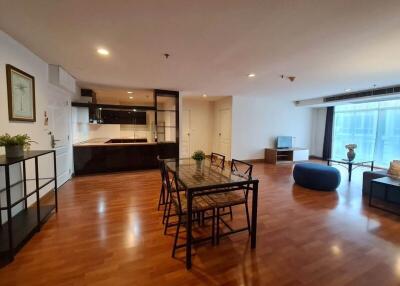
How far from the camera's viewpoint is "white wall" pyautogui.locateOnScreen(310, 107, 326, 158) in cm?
798

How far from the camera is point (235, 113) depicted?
6.77 meters

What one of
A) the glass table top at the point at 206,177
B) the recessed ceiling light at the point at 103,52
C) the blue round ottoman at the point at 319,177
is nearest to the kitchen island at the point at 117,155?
the recessed ceiling light at the point at 103,52

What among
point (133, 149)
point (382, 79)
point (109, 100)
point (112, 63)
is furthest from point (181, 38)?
point (109, 100)

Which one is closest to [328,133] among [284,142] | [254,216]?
[284,142]

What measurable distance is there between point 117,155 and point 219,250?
4.05 meters

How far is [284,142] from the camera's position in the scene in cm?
730

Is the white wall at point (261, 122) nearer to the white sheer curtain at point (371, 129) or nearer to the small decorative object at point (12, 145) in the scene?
the white sheer curtain at point (371, 129)

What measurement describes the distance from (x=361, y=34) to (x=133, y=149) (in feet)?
16.5

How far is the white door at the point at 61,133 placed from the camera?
369 centimetres

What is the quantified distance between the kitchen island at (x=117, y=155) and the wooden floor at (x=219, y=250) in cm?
189

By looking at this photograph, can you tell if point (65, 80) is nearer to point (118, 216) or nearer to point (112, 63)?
point (112, 63)

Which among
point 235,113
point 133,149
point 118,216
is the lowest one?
point 118,216

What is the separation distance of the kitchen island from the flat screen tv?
3.88 metres

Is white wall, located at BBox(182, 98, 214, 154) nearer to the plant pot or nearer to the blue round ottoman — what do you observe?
the blue round ottoman
